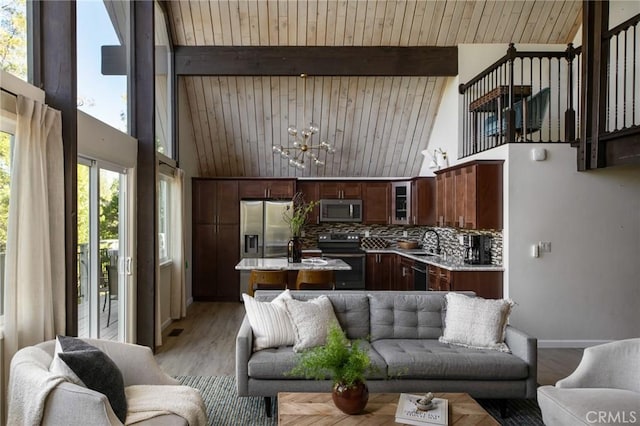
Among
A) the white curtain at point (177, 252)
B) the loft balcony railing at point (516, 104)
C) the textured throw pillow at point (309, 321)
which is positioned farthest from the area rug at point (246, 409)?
the loft balcony railing at point (516, 104)

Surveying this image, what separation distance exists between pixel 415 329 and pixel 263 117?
4.71m

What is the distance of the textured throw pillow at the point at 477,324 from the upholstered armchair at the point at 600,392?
607 millimetres

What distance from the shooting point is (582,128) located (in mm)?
4629

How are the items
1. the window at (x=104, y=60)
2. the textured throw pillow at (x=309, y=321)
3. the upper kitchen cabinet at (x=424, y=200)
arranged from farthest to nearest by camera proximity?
1. the upper kitchen cabinet at (x=424, y=200)
2. the window at (x=104, y=60)
3. the textured throw pillow at (x=309, y=321)

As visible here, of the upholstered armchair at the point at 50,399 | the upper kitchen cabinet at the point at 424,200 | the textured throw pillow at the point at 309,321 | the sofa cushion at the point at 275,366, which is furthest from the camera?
the upper kitchen cabinet at the point at 424,200

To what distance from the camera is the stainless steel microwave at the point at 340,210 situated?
794cm

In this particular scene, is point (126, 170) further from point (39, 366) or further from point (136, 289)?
point (39, 366)

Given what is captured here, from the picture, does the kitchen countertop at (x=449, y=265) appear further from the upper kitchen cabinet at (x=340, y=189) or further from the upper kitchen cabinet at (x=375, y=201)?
the upper kitchen cabinet at (x=340, y=189)

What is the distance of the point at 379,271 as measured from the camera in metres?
7.74

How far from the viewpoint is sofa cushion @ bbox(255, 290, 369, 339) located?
3.70m

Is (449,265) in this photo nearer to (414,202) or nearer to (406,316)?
(406,316)

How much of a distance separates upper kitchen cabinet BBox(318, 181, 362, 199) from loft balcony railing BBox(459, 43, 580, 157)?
2.29m

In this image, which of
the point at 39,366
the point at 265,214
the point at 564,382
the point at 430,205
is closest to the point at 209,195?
the point at 265,214

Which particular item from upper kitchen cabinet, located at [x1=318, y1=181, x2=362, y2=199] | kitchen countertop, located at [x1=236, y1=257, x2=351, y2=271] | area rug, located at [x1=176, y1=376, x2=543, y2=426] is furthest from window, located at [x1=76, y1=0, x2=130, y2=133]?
upper kitchen cabinet, located at [x1=318, y1=181, x2=362, y2=199]
